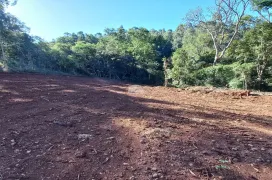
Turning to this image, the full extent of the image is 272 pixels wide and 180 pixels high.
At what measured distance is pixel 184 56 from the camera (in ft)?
49.1

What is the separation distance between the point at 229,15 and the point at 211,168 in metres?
16.4

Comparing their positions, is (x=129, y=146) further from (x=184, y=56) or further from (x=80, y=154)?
(x=184, y=56)

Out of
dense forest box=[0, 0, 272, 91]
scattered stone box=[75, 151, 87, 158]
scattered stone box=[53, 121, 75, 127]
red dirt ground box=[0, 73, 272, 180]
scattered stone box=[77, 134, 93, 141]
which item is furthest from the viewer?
dense forest box=[0, 0, 272, 91]

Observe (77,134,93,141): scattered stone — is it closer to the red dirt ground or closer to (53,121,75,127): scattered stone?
the red dirt ground

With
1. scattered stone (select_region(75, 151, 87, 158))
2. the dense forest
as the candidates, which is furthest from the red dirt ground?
the dense forest

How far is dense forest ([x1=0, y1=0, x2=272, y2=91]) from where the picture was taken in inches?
468

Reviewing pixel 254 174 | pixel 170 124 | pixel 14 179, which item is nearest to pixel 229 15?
pixel 170 124

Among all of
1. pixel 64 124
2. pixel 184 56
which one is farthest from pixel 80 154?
pixel 184 56

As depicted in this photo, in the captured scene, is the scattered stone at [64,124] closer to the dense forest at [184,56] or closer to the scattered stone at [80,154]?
the scattered stone at [80,154]

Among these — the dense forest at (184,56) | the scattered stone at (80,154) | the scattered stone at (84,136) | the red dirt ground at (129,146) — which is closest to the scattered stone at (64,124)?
the red dirt ground at (129,146)

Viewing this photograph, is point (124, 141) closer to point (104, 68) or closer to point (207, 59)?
point (207, 59)

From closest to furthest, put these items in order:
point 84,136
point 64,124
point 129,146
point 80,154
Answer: point 80,154 < point 129,146 < point 84,136 < point 64,124

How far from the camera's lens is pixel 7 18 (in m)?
16.3

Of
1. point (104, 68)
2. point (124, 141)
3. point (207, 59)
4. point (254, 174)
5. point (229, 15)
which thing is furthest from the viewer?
point (104, 68)
